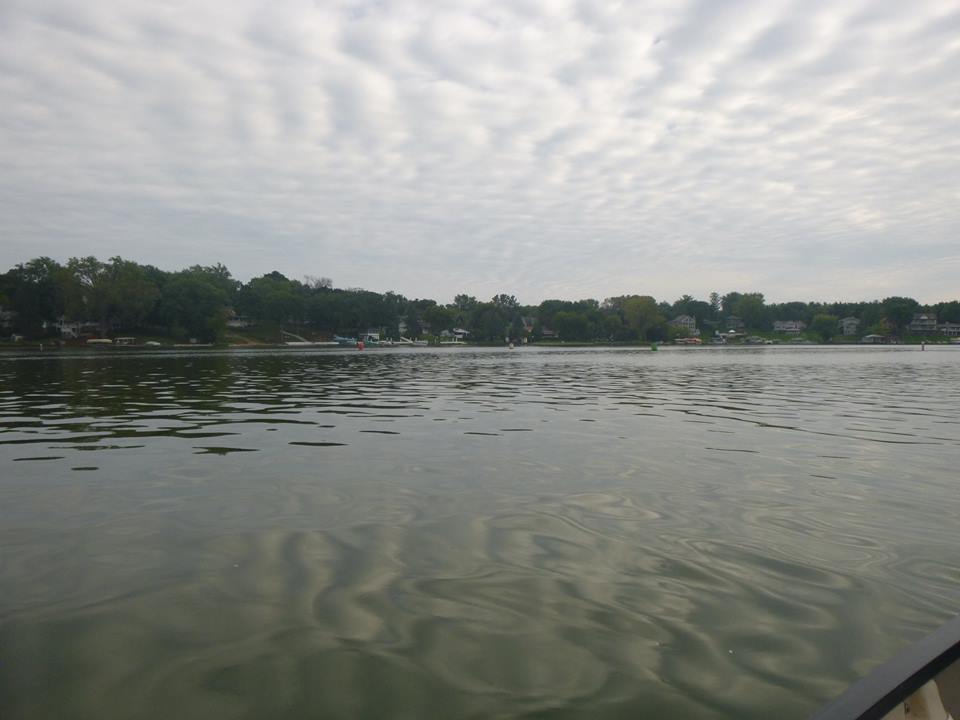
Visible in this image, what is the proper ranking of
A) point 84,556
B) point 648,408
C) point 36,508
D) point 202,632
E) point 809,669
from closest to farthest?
point 809,669
point 202,632
point 84,556
point 36,508
point 648,408

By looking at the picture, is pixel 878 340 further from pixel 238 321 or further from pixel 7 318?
pixel 7 318

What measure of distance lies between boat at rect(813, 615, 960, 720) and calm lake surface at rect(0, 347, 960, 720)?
728 mm

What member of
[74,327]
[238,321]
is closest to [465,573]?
[74,327]

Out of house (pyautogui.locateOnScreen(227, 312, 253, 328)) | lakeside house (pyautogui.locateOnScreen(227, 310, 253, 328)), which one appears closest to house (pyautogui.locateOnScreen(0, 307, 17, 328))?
lakeside house (pyautogui.locateOnScreen(227, 310, 253, 328))

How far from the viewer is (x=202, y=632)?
421 cm

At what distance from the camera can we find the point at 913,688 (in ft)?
8.36

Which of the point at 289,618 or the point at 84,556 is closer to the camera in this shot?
the point at 289,618

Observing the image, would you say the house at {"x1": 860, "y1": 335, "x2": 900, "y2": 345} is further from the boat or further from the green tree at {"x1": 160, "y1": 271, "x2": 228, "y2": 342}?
the boat

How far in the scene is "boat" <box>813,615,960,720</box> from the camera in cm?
237

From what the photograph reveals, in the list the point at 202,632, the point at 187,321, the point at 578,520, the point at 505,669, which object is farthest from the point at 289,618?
the point at 187,321

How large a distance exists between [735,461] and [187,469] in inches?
351

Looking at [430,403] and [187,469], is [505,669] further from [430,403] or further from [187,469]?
Result: [430,403]

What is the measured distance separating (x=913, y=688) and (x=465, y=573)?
343cm

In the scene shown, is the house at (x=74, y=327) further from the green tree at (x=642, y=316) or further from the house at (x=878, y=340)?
the house at (x=878, y=340)
